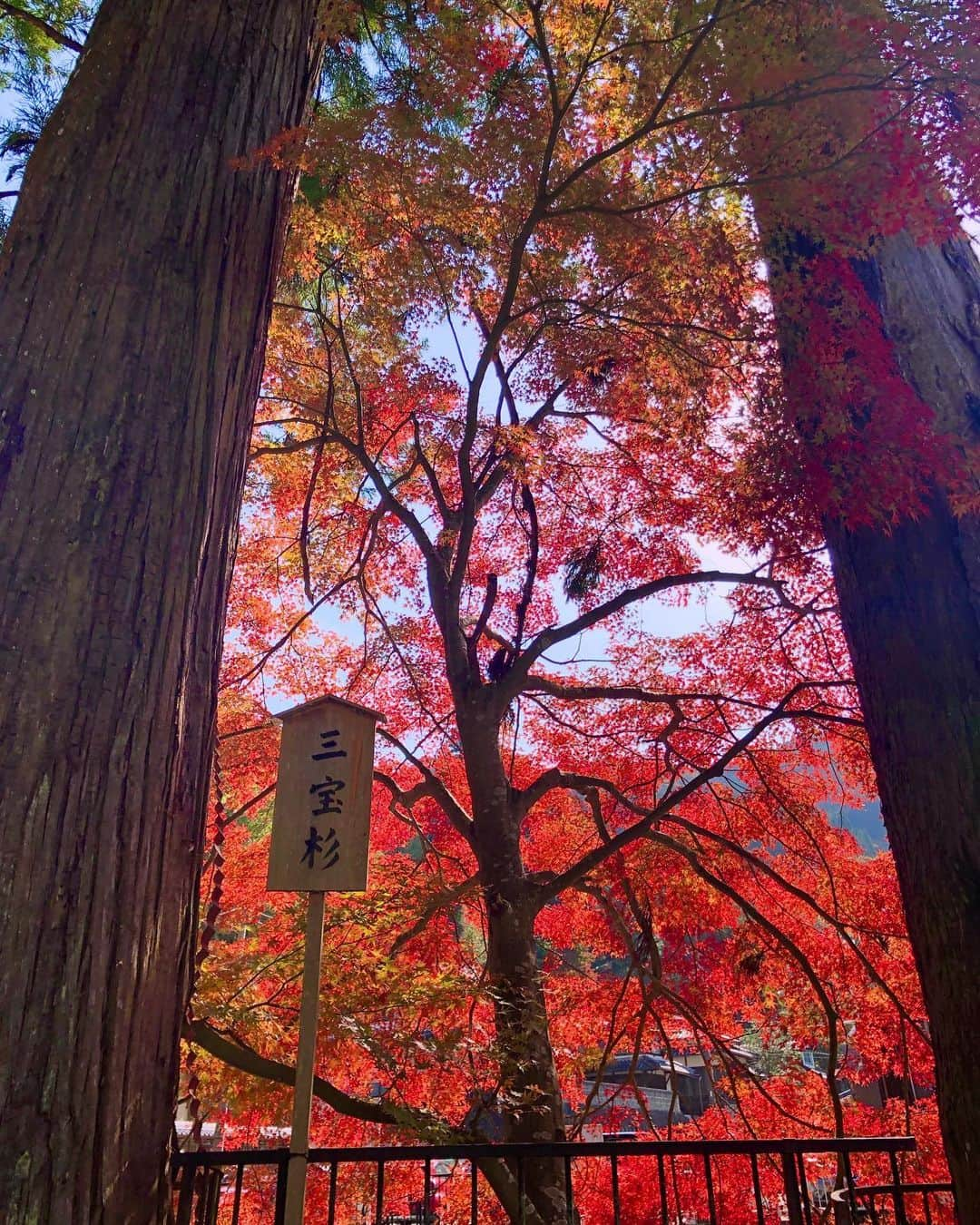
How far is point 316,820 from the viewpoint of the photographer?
3.05m

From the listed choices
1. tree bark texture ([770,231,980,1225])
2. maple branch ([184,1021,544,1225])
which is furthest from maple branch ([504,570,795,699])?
maple branch ([184,1021,544,1225])

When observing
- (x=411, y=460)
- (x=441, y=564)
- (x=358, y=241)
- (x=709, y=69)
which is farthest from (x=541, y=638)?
(x=709, y=69)

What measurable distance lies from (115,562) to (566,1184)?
9.87 feet

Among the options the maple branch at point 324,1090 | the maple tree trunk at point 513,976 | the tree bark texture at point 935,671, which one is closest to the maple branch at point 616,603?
the maple tree trunk at point 513,976

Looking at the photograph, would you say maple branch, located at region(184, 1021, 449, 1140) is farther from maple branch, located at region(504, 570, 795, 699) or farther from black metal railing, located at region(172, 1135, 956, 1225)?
maple branch, located at region(504, 570, 795, 699)

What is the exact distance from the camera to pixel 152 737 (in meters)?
1.69

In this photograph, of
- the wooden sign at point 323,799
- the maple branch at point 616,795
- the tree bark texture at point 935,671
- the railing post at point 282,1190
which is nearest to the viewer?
the tree bark texture at point 935,671

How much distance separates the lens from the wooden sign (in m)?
2.96

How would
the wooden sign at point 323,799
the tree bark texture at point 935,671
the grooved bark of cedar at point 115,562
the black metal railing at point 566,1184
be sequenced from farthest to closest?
the wooden sign at point 323,799
the black metal railing at point 566,1184
the tree bark texture at point 935,671
the grooved bark of cedar at point 115,562

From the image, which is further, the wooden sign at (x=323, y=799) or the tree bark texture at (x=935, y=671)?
the wooden sign at (x=323, y=799)

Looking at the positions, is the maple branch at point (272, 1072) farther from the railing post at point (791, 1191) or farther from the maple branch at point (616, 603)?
the maple branch at point (616, 603)

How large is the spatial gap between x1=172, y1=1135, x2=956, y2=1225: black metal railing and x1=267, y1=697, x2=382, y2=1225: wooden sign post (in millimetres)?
369

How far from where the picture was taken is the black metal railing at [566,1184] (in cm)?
273

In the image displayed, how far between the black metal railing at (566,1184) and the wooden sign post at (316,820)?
1.21 ft
